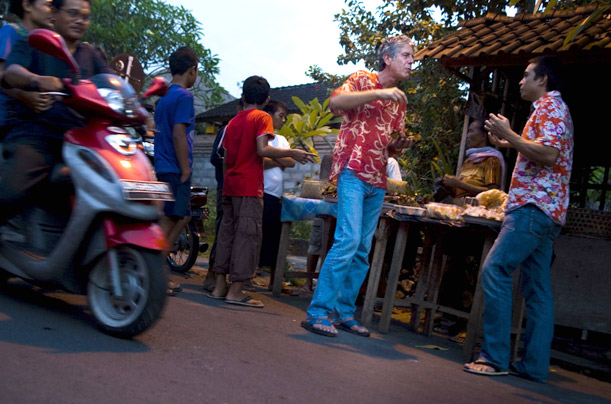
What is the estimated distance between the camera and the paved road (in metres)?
2.97

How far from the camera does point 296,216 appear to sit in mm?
6996

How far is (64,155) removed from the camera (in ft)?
13.3

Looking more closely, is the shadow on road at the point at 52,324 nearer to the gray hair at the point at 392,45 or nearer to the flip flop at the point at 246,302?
the flip flop at the point at 246,302

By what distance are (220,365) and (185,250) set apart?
472cm

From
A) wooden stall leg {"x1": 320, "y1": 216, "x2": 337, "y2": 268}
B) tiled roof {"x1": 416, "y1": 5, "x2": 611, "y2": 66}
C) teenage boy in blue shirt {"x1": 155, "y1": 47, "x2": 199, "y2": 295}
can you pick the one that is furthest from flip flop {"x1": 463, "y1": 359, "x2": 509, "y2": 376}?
tiled roof {"x1": 416, "y1": 5, "x2": 611, "y2": 66}

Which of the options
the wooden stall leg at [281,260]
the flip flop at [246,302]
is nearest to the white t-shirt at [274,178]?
the wooden stall leg at [281,260]

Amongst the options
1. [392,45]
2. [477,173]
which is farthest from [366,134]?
[477,173]

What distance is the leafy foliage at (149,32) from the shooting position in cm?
2492

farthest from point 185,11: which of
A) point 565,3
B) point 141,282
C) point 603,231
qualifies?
point 141,282

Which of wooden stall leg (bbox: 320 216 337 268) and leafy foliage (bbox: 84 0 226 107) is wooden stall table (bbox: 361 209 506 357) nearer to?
wooden stall leg (bbox: 320 216 337 268)

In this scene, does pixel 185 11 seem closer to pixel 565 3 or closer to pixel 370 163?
pixel 565 3

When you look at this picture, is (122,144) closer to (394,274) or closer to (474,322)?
(394,274)

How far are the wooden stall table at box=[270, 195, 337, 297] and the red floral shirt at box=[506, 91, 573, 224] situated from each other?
2352mm

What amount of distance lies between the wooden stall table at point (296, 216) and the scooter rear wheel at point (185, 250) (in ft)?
3.58
